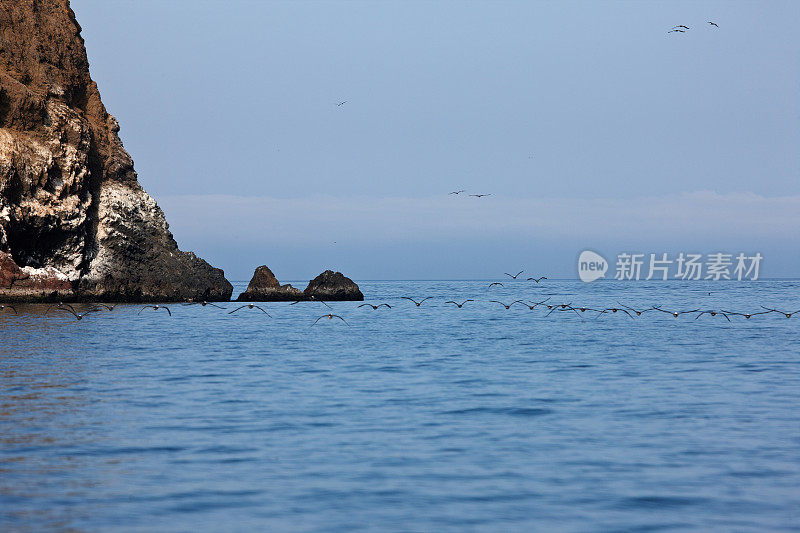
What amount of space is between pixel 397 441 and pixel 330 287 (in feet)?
195

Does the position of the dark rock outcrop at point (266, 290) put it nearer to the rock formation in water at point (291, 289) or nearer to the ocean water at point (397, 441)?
the rock formation in water at point (291, 289)

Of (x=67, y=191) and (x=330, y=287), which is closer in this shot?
(x=67, y=191)

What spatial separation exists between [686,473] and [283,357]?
1839 centimetres

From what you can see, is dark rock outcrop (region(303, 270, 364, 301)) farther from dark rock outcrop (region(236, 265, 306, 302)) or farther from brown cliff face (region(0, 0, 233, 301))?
brown cliff face (region(0, 0, 233, 301))

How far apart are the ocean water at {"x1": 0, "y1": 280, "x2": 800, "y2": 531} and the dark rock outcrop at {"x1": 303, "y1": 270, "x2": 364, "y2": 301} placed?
1696 inches

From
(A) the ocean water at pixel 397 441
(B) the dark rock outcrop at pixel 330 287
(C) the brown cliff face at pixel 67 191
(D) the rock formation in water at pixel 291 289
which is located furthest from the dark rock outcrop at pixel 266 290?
(A) the ocean water at pixel 397 441

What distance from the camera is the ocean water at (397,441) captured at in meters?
8.41

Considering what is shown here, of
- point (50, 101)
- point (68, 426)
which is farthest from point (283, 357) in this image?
point (50, 101)

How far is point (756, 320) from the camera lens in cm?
4941

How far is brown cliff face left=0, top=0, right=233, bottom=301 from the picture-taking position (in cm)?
5272

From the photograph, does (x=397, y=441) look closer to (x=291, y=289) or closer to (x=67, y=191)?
(x=67, y=191)

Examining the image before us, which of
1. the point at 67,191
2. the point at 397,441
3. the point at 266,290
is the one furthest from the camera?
the point at 266,290

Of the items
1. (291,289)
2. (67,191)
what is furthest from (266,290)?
(67,191)

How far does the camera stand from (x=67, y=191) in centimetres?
5562
